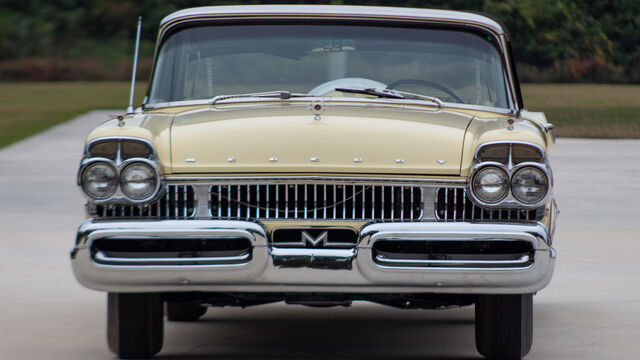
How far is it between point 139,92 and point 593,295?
119ft

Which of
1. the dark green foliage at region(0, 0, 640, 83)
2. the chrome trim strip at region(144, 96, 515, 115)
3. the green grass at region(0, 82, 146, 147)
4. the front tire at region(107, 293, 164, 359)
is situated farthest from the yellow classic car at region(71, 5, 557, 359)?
the dark green foliage at region(0, 0, 640, 83)

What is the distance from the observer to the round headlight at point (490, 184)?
427 centimetres

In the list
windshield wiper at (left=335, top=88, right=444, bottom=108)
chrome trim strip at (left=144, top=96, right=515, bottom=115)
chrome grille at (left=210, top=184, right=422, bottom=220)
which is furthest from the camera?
windshield wiper at (left=335, top=88, right=444, bottom=108)

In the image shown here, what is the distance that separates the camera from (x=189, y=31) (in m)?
5.51

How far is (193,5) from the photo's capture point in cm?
4716

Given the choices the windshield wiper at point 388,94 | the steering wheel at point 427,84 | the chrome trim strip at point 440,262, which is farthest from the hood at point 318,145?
the steering wheel at point 427,84

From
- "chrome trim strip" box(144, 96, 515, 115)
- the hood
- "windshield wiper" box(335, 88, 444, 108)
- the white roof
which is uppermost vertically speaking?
the white roof

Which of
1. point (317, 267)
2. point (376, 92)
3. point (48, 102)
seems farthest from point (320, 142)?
point (48, 102)

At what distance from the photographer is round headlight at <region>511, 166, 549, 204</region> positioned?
4277mm

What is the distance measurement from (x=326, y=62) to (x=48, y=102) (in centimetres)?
3388

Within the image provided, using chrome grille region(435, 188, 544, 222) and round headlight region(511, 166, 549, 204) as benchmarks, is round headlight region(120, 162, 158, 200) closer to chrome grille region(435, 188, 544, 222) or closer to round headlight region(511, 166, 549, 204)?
chrome grille region(435, 188, 544, 222)

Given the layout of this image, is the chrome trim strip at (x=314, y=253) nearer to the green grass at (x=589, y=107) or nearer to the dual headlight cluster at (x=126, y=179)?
the dual headlight cluster at (x=126, y=179)

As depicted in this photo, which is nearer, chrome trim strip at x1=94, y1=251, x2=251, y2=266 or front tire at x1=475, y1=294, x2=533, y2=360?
chrome trim strip at x1=94, y1=251, x2=251, y2=266

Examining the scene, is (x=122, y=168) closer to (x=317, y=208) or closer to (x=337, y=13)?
(x=317, y=208)
